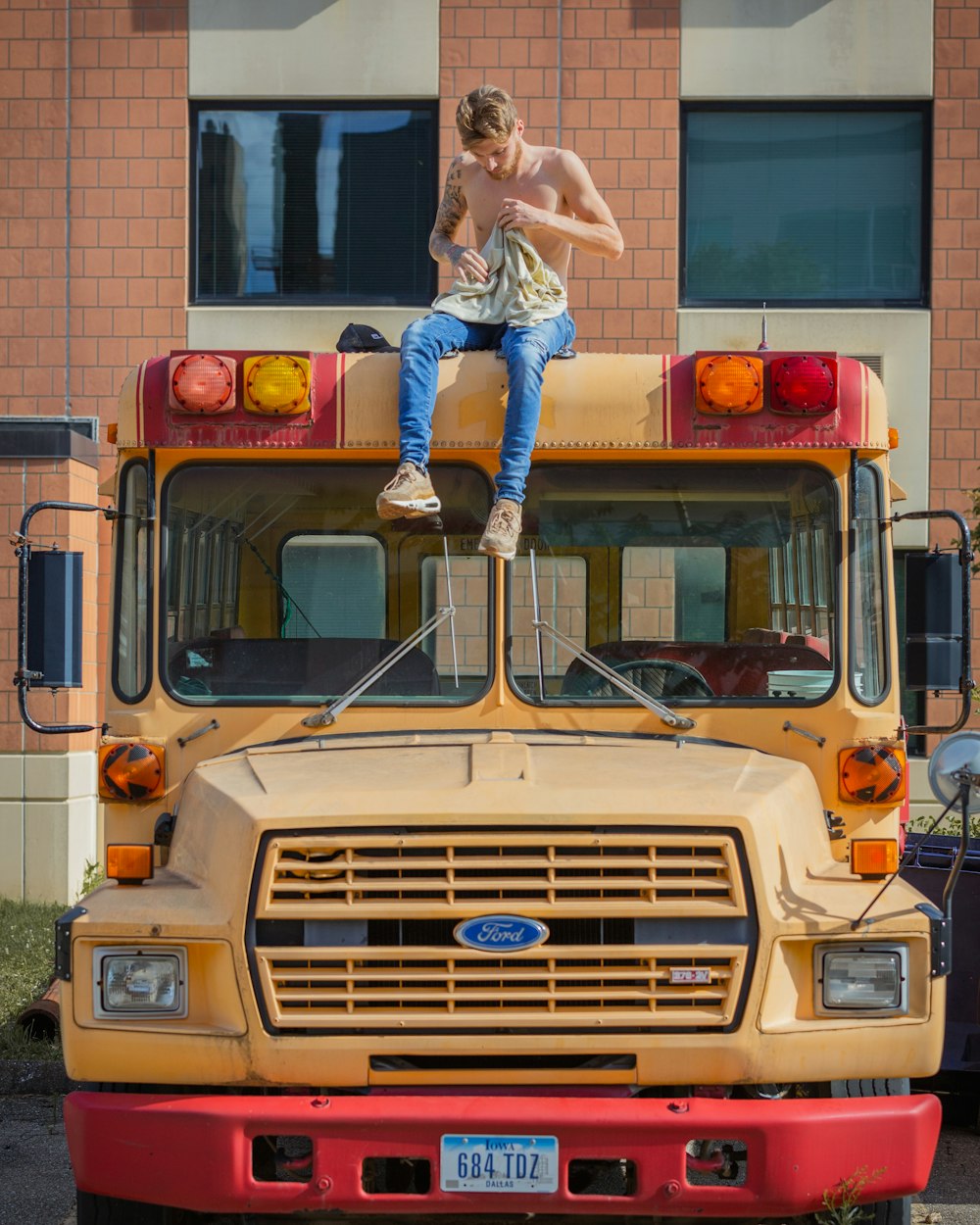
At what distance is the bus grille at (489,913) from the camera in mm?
3758

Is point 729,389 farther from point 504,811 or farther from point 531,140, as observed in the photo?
point 531,140

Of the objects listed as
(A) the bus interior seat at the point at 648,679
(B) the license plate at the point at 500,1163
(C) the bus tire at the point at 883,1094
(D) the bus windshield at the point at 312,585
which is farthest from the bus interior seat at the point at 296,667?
(C) the bus tire at the point at 883,1094

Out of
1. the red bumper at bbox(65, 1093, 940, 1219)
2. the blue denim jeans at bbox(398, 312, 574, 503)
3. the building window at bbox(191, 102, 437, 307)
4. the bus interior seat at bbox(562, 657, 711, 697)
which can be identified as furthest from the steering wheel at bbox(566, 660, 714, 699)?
the building window at bbox(191, 102, 437, 307)

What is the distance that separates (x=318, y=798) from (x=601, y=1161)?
3.86ft

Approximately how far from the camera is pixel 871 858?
4.45 metres

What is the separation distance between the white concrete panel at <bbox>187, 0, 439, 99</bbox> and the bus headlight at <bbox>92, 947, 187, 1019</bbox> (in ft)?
27.8

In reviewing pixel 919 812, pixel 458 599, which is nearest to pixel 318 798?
pixel 458 599

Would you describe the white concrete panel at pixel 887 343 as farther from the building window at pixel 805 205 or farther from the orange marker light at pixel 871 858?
the orange marker light at pixel 871 858

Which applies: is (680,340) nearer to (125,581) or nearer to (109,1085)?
(125,581)

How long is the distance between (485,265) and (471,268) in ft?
0.19

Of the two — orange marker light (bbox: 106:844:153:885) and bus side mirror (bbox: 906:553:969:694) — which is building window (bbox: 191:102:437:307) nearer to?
bus side mirror (bbox: 906:553:969:694)

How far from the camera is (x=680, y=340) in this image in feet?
35.9

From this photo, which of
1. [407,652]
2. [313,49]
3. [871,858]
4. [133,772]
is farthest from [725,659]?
[313,49]

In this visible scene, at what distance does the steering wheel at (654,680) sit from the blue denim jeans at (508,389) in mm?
627
